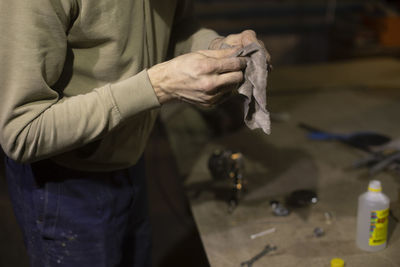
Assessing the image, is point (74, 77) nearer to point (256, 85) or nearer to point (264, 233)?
point (256, 85)

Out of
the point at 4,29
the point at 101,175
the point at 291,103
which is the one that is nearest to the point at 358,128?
the point at 291,103

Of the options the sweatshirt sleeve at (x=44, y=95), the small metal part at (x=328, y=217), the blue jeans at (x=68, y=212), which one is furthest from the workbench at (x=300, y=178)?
the sweatshirt sleeve at (x=44, y=95)

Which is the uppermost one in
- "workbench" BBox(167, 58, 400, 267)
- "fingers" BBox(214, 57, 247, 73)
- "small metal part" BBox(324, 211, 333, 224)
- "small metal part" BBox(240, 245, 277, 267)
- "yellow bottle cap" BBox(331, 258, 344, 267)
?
"fingers" BBox(214, 57, 247, 73)

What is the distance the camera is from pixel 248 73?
0.98 m

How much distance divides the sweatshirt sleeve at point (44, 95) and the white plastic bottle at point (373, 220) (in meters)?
0.63

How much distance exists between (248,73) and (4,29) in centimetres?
51

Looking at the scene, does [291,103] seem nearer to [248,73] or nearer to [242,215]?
[242,215]

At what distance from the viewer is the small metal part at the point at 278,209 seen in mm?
1344

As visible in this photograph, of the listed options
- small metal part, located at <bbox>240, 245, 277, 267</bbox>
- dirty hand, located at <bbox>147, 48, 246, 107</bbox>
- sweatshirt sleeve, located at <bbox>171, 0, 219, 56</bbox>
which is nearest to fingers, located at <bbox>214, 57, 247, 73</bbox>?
dirty hand, located at <bbox>147, 48, 246, 107</bbox>

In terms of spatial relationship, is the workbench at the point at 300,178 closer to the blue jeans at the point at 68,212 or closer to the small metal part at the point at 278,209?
the small metal part at the point at 278,209

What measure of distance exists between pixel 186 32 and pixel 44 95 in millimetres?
581

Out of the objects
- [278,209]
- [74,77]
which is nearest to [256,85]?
[74,77]

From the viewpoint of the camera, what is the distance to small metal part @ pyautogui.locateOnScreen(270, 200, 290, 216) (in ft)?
4.41

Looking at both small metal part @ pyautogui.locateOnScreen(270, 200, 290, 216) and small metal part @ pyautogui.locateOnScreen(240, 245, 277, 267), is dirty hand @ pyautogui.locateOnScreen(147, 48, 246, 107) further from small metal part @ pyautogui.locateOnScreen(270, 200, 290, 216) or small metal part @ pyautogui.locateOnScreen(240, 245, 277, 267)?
small metal part @ pyautogui.locateOnScreen(270, 200, 290, 216)
